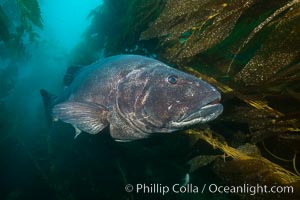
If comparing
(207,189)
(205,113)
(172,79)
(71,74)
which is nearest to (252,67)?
(205,113)

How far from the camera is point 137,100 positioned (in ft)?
11.4

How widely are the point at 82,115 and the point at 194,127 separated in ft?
5.04

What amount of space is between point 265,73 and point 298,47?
322mm

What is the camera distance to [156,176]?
4.71m

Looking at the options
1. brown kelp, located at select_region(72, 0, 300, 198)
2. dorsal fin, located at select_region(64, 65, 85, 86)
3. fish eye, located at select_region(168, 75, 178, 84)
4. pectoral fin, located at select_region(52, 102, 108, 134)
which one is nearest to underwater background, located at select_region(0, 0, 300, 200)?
brown kelp, located at select_region(72, 0, 300, 198)

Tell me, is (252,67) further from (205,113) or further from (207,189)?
(207,189)

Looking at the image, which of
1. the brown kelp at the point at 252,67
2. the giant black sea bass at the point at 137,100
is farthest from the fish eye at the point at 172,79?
the brown kelp at the point at 252,67

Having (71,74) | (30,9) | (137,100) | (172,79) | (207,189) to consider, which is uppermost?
(30,9)

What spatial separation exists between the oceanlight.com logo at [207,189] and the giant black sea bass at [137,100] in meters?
0.80

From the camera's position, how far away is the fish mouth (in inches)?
111

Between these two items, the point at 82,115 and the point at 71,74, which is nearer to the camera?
the point at 82,115

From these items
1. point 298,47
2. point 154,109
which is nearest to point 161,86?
point 154,109

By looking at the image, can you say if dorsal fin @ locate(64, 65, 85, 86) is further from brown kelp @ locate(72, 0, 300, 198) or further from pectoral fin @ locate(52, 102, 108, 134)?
brown kelp @ locate(72, 0, 300, 198)

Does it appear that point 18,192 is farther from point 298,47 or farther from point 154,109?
point 298,47
